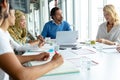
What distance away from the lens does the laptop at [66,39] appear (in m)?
2.85

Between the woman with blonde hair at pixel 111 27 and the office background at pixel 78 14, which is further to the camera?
the office background at pixel 78 14

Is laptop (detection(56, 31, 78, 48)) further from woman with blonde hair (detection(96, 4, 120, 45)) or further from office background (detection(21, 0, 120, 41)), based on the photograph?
office background (detection(21, 0, 120, 41))

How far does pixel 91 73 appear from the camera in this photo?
1.68 metres

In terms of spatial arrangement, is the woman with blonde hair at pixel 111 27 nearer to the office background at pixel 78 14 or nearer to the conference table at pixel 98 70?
the office background at pixel 78 14

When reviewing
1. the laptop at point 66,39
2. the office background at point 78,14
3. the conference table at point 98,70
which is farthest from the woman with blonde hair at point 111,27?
the conference table at point 98,70

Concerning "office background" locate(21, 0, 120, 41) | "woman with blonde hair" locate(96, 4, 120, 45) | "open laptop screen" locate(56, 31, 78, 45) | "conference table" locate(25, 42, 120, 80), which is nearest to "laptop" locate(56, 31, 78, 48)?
"open laptop screen" locate(56, 31, 78, 45)

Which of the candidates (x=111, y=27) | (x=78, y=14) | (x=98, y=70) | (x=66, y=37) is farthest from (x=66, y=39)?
(x=78, y=14)

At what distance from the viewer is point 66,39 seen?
2.89 meters

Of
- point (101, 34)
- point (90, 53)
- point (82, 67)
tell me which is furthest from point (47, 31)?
point (82, 67)

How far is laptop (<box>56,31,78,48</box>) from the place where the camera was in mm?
2849

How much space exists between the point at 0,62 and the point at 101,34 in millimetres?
2657

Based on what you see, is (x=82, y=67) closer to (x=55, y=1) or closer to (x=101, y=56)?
(x=101, y=56)

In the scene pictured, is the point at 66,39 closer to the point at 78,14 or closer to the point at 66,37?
the point at 66,37

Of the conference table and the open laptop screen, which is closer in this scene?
the conference table
